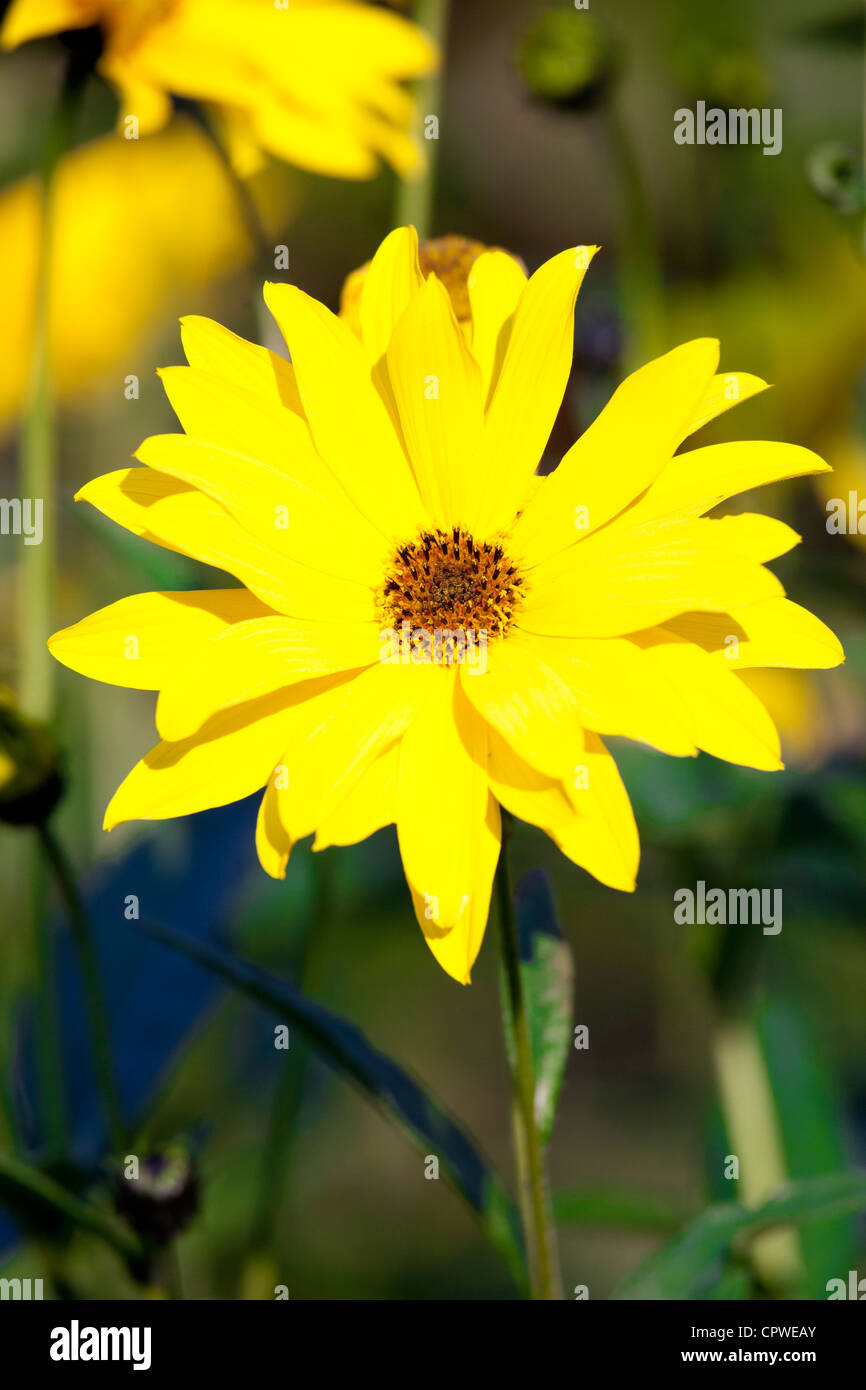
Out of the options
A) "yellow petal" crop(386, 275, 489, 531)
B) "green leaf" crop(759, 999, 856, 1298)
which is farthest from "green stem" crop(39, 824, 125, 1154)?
"green leaf" crop(759, 999, 856, 1298)

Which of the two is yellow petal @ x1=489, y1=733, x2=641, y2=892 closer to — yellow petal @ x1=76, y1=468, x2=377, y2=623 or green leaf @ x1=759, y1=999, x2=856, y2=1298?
yellow petal @ x1=76, y1=468, x2=377, y2=623

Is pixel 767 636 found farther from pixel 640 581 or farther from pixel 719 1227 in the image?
pixel 719 1227

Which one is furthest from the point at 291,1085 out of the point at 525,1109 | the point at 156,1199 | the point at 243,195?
the point at 243,195

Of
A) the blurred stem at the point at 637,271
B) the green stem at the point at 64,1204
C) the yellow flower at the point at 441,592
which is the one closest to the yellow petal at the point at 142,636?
the yellow flower at the point at 441,592

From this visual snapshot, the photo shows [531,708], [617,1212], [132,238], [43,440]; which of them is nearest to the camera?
[531,708]

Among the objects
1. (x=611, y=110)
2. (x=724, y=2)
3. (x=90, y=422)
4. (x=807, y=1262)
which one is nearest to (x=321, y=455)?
(x=611, y=110)

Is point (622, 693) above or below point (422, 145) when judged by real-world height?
below
